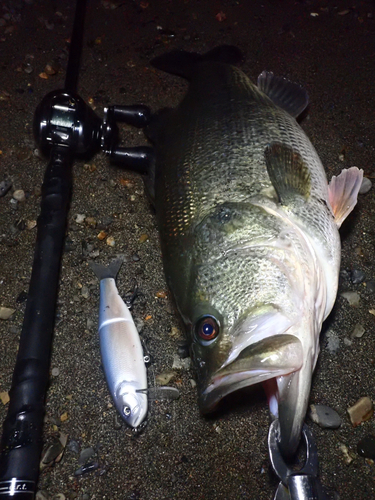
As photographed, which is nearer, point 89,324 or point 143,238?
point 89,324

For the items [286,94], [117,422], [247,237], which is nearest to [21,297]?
[117,422]

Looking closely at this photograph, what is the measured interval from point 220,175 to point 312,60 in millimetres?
2027

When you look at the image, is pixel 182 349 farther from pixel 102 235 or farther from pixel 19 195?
pixel 19 195

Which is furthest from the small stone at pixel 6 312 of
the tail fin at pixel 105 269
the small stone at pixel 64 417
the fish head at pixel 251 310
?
the fish head at pixel 251 310

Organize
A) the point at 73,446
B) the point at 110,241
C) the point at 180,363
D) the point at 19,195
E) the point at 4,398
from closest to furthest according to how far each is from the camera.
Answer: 1. the point at 73,446
2. the point at 4,398
3. the point at 180,363
4. the point at 110,241
5. the point at 19,195

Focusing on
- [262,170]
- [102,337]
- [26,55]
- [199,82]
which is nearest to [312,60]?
[199,82]

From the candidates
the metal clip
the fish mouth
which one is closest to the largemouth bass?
the fish mouth

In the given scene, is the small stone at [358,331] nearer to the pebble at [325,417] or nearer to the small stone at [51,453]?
the pebble at [325,417]

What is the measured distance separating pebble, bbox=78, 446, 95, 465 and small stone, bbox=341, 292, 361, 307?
5.69 ft

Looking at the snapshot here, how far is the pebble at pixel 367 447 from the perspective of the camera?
2.15m

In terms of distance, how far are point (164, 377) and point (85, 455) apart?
22.8 inches

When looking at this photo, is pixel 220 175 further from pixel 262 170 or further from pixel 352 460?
pixel 352 460

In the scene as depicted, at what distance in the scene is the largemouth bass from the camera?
1.68 m

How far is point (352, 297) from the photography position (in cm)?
253
